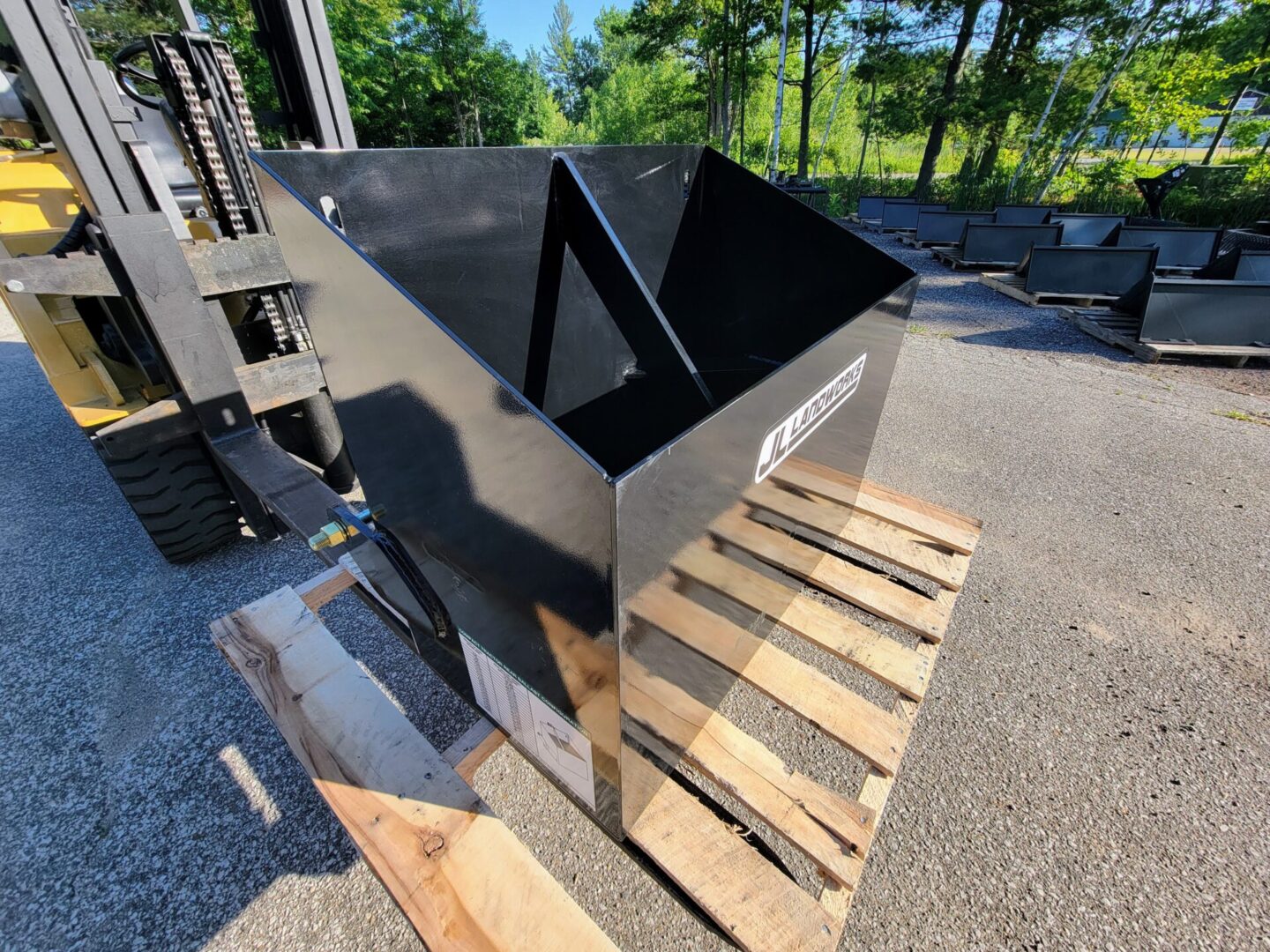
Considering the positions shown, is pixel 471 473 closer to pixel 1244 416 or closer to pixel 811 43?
pixel 1244 416

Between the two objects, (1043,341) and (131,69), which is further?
(1043,341)

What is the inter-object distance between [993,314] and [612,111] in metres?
30.7

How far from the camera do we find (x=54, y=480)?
324 cm

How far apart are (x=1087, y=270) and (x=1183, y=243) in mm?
2516

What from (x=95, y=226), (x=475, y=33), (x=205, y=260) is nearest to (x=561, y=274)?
(x=205, y=260)

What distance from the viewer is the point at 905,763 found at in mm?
1688

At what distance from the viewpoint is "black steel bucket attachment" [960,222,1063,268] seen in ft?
28.0

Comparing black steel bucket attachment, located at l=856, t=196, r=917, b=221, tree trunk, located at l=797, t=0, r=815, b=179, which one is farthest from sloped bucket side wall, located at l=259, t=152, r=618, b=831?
tree trunk, located at l=797, t=0, r=815, b=179

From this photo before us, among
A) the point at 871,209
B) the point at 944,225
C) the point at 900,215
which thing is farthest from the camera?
the point at 871,209

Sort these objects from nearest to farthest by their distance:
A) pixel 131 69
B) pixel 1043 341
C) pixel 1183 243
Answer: pixel 131 69, pixel 1043 341, pixel 1183 243

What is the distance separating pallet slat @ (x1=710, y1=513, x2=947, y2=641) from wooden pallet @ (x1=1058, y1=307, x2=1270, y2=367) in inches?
205

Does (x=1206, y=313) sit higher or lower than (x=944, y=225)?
higher

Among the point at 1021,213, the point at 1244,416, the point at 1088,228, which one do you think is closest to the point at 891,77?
the point at 1021,213

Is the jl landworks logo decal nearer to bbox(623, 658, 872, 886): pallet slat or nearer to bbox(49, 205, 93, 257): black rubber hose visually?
bbox(623, 658, 872, 886): pallet slat
